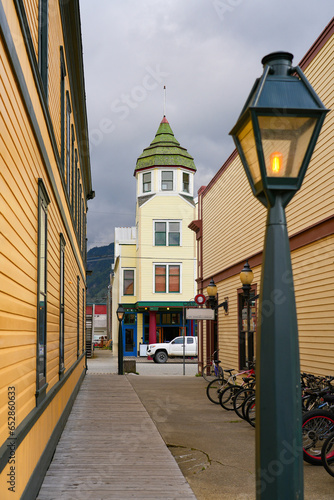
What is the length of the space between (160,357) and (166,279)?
7.11 m

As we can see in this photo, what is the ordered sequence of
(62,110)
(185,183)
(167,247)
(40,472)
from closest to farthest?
(40,472) → (62,110) → (167,247) → (185,183)

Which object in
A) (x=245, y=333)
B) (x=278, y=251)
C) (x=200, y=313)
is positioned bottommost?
(x=245, y=333)

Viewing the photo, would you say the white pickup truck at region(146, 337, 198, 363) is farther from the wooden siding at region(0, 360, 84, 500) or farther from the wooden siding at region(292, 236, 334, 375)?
the wooden siding at region(0, 360, 84, 500)

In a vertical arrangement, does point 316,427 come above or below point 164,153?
below

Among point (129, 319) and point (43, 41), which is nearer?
point (43, 41)

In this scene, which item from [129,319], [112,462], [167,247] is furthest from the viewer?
[129,319]

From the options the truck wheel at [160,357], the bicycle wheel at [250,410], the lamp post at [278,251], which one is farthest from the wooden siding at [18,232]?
the truck wheel at [160,357]

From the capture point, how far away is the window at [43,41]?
713 centimetres

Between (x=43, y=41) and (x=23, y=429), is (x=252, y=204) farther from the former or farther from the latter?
(x=23, y=429)

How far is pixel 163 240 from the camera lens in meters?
41.6

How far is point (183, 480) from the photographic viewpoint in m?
7.05

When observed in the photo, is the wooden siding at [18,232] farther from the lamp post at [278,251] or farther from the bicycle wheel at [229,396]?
the bicycle wheel at [229,396]

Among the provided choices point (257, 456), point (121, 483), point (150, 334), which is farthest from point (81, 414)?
point (150, 334)

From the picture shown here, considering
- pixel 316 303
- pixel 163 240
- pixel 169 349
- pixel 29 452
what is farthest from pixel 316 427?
pixel 163 240
